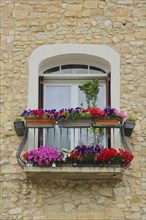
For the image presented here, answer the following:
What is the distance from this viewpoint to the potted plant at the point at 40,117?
1161 cm

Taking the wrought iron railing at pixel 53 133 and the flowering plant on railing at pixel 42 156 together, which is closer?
the flowering plant on railing at pixel 42 156

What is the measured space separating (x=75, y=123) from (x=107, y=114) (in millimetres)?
581

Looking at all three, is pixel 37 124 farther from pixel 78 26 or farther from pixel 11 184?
pixel 78 26

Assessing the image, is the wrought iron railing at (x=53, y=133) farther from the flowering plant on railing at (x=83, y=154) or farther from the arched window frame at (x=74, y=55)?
the arched window frame at (x=74, y=55)

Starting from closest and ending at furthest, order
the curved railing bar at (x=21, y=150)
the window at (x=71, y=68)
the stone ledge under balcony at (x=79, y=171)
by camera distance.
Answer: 1. the stone ledge under balcony at (x=79, y=171)
2. the curved railing bar at (x=21, y=150)
3. the window at (x=71, y=68)

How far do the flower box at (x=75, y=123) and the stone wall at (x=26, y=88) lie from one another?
968 millimetres

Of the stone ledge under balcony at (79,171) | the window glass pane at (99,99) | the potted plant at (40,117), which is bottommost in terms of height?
the stone ledge under balcony at (79,171)

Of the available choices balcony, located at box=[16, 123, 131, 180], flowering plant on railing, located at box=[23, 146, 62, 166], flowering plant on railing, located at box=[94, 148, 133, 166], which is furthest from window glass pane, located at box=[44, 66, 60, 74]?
flowering plant on railing, located at box=[94, 148, 133, 166]

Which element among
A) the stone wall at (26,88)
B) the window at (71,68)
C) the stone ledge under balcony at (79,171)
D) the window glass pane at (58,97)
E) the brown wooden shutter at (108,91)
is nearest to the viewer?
the stone ledge under balcony at (79,171)

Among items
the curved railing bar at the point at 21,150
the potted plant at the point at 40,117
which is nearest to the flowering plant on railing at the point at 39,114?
the potted plant at the point at 40,117

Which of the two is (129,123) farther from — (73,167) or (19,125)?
(19,125)

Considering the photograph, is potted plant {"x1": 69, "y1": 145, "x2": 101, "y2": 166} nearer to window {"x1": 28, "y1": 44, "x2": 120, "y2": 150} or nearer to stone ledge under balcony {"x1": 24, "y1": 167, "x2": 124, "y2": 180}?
stone ledge under balcony {"x1": 24, "y1": 167, "x2": 124, "y2": 180}

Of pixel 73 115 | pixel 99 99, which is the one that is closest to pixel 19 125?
pixel 73 115

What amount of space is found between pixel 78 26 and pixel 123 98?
64.8 inches
